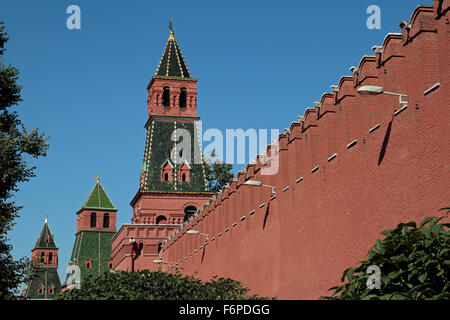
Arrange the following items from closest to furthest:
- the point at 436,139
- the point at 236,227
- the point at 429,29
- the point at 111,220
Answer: the point at 436,139 < the point at 429,29 < the point at 236,227 < the point at 111,220

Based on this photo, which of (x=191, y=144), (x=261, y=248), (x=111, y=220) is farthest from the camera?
(x=111, y=220)

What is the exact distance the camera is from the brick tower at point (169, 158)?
61.7m

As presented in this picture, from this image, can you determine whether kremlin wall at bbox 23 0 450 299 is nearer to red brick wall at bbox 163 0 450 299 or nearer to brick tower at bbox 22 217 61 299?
red brick wall at bbox 163 0 450 299

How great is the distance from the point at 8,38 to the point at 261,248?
12266mm

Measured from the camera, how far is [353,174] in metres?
21.5

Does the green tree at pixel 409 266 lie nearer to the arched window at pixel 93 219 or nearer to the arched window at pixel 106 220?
A: the arched window at pixel 106 220

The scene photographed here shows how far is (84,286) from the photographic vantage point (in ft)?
78.8

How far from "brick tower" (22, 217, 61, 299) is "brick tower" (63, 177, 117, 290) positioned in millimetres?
9790

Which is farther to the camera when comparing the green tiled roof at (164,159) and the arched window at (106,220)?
the arched window at (106,220)

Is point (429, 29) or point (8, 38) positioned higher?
point (8, 38)

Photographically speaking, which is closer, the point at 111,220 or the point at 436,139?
the point at 436,139

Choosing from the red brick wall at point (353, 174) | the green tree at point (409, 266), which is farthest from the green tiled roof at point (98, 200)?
the green tree at point (409, 266)

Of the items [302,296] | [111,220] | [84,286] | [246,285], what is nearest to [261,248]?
[246,285]

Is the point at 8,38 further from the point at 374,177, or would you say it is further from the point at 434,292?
the point at 434,292
